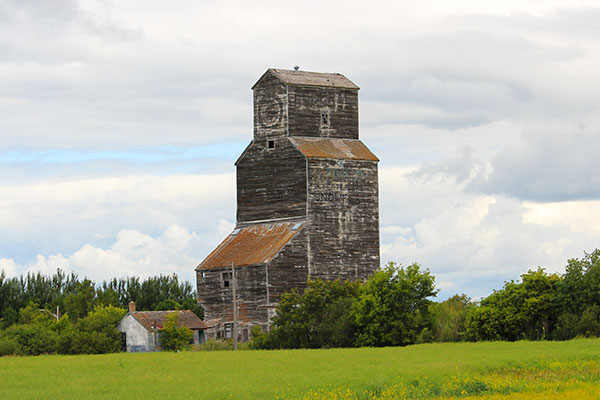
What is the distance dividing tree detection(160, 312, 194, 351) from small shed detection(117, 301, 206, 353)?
1.06 metres

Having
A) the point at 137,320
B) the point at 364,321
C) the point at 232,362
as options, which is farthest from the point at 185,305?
the point at 232,362

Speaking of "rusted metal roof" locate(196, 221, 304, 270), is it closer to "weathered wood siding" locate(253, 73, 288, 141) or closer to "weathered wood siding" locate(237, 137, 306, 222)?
"weathered wood siding" locate(237, 137, 306, 222)

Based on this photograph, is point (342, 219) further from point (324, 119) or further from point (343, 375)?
point (343, 375)

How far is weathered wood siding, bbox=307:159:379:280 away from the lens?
6219 cm

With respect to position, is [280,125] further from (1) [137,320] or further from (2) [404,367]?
(2) [404,367]

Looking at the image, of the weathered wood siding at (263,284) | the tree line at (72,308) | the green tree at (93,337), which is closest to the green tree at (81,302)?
the tree line at (72,308)

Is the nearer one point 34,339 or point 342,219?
point 34,339

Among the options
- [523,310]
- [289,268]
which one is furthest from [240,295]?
[523,310]

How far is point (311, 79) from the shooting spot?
216ft

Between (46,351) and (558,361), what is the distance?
115 feet

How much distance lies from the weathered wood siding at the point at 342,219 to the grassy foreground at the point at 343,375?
1393 cm

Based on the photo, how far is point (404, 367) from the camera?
3809cm

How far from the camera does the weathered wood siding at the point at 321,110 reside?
212ft

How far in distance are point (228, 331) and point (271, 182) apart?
9310 millimetres
